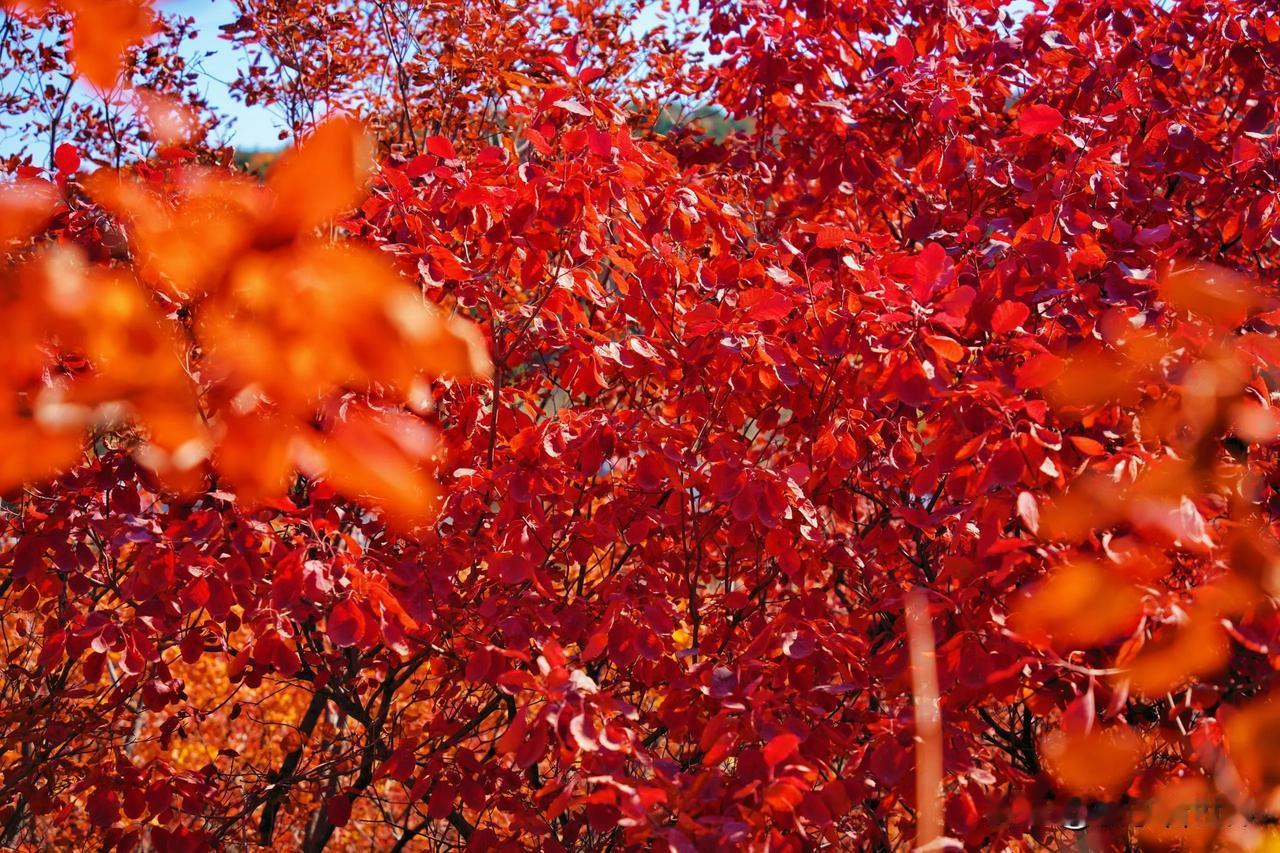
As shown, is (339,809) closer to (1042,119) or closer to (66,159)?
(66,159)

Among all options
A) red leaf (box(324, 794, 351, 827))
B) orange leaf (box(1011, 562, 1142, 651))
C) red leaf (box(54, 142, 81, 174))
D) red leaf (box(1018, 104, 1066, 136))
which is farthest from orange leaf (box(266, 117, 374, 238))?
red leaf (box(324, 794, 351, 827))

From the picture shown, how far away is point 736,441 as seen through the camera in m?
2.99

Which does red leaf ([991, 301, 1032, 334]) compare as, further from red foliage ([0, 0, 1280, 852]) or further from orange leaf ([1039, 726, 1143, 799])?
orange leaf ([1039, 726, 1143, 799])

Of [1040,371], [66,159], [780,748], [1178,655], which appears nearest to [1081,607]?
[1178,655]

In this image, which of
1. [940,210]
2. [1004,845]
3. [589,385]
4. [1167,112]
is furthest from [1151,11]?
[1004,845]

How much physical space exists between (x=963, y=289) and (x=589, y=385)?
1.11 meters

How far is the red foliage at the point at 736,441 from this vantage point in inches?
42.8

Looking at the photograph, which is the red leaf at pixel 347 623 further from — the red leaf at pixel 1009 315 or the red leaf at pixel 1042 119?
the red leaf at pixel 1042 119

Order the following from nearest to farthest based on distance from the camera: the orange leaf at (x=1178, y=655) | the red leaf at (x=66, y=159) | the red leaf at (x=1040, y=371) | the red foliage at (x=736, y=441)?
the red foliage at (x=736, y=441) < the orange leaf at (x=1178, y=655) < the red leaf at (x=1040, y=371) < the red leaf at (x=66, y=159)

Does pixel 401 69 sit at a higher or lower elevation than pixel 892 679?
higher

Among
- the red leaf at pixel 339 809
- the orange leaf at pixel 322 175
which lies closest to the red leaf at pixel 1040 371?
the orange leaf at pixel 322 175

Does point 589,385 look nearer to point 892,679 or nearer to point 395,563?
point 395,563

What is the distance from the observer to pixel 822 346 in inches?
100

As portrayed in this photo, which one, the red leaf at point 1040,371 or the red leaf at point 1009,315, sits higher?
the red leaf at point 1009,315
